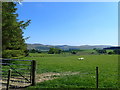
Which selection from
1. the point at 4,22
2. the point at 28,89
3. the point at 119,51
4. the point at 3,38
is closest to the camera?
the point at 28,89

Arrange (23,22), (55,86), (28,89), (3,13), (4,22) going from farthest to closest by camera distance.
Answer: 1. (23,22)
2. (4,22)
3. (3,13)
4. (55,86)
5. (28,89)

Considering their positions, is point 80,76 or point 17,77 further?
point 80,76

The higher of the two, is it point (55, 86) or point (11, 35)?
point (11, 35)

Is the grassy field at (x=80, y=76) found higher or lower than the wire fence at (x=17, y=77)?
lower

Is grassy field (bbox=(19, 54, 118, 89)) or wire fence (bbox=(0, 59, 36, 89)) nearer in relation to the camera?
wire fence (bbox=(0, 59, 36, 89))

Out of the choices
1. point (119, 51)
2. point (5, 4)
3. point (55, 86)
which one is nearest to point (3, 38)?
point (5, 4)

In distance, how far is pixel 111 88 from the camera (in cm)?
797

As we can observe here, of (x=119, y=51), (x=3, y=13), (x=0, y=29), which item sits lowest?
(x=119, y=51)

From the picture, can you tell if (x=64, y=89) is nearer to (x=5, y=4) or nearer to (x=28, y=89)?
(x=28, y=89)

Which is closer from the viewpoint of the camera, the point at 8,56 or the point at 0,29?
the point at 0,29

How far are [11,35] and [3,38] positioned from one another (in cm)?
93

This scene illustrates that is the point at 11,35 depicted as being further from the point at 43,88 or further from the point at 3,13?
the point at 43,88

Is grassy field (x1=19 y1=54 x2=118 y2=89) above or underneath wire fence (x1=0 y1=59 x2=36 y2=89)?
underneath

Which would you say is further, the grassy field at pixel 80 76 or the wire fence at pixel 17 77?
the grassy field at pixel 80 76
